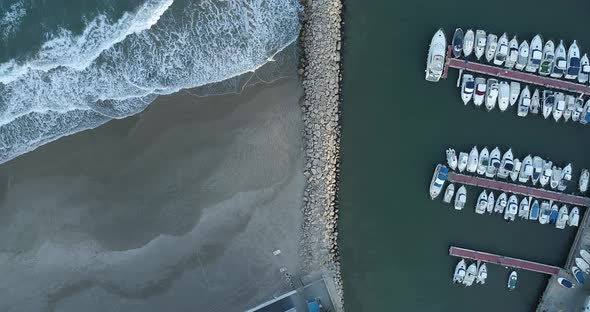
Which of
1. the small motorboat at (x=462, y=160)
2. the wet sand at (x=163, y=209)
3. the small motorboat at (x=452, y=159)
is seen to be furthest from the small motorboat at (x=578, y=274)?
the wet sand at (x=163, y=209)

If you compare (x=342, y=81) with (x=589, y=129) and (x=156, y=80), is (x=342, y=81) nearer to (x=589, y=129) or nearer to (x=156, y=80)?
(x=156, y=80)

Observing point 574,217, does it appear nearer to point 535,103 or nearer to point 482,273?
point 482,273

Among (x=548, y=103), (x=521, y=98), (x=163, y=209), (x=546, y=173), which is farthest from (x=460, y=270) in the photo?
(x=163, y=209)

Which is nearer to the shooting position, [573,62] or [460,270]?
[573,62]

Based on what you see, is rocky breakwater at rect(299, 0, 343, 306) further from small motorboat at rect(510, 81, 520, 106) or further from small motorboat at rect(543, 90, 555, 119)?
small motorboat at rect(543, 90, 555, 119)

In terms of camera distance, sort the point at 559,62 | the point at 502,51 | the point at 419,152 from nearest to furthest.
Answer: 1. the point at 502,51
2. the point at 559,62
3. the point at 419,152

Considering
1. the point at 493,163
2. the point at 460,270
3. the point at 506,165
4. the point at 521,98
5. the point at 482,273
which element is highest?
the point at 521,98

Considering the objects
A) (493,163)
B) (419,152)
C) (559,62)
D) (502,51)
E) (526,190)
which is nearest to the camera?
(502,51)
